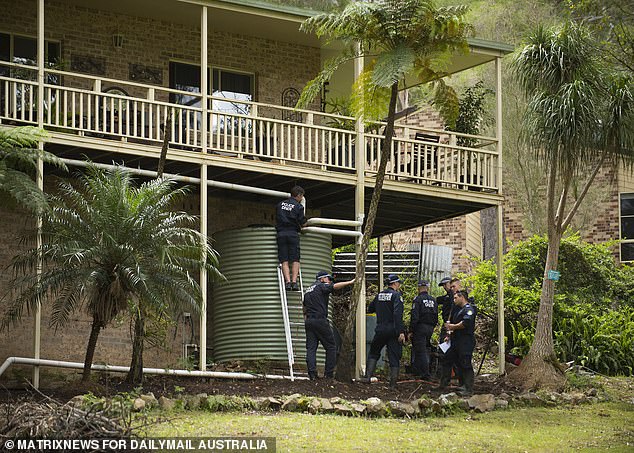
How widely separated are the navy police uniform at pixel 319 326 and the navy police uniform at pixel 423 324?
1647 millimetres

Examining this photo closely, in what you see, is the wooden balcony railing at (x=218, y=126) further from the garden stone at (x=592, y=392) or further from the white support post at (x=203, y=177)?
the garden stone at (x=592, y=392)

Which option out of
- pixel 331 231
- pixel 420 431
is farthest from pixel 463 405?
pixel 331 231

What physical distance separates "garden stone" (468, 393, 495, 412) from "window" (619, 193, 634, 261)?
15723 millimetres

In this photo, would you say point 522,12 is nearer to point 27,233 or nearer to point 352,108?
point 352,108

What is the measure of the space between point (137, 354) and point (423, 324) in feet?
16.5

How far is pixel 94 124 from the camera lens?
20750mm

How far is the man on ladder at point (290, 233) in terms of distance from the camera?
21031mm

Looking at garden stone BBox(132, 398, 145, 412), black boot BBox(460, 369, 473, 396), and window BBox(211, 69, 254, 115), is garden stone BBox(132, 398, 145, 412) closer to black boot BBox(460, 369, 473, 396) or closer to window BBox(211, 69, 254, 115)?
black boot BBox(460, 369, 473, 396)

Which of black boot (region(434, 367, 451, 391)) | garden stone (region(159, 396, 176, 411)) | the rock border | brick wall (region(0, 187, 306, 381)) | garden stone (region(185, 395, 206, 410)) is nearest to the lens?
garden stone (region(159, 396, 176, 411))

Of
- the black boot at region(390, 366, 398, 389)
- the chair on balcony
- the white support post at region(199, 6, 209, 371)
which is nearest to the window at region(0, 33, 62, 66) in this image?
the white support post at region(199, 6, 209, 371)

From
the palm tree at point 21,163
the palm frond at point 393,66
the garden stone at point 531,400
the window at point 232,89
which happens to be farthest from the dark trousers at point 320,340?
the window at point 232,89

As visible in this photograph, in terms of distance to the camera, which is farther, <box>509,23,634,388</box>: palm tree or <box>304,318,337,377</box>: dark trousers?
<box>509,23,634,388</box>: palm tree

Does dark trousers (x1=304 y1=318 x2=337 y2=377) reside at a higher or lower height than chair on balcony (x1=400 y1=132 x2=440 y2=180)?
lower

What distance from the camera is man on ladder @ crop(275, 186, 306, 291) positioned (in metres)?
21.0
